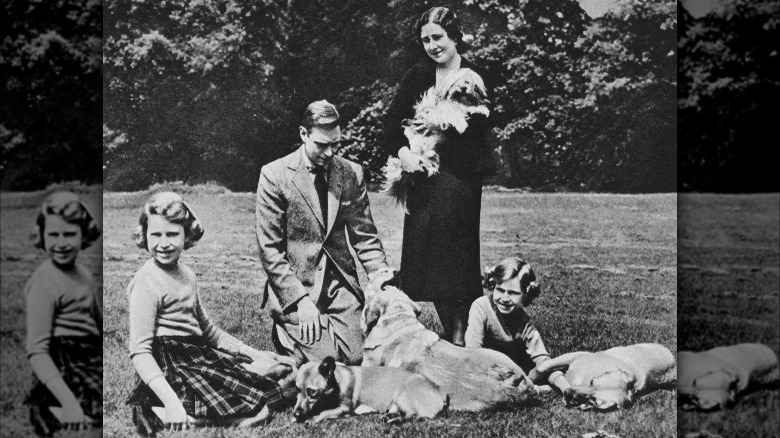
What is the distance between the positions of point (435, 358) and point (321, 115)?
172cm

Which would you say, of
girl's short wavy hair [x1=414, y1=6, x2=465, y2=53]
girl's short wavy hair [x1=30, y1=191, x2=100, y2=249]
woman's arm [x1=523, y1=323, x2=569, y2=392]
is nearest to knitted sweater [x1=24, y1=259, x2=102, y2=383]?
girl's short wavy hair [x1=30, y1=191, x2=100, y2=249]

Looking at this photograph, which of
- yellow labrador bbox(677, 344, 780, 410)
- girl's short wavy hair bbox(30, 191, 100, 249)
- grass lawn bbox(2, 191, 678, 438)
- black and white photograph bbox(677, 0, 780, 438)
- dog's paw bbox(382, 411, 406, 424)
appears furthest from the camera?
black and white photograph bbox(677, 0, 780, 438)

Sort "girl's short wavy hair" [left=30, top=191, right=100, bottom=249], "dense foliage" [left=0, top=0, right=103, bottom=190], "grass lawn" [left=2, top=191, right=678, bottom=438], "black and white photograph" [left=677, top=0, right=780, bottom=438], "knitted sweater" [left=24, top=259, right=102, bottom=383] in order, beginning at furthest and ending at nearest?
1. "black and white photograph" [left=677, top=0, right=780, bottom=438]
2. "dense foliage" [left=0, top=0, right=103, bottom=190]
3. "girl's short wavy hair" [left=30, top=191, right=100, bottom=249]
4. "knitted sweater" [left=24, top=259, right=102, bottom=383]
5. "grass lawn" [left=2, top=191, right=678, bottom=438]

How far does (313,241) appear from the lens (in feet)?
20.3

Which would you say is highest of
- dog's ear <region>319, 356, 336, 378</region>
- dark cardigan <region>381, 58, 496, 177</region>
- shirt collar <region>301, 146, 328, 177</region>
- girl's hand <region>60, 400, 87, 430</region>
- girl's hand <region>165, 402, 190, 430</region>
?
dark cardigan <region>381, 58, 496, 177</region>

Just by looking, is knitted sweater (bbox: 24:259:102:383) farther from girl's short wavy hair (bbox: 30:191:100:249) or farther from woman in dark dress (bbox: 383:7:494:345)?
woman in dark dress (bbox: 383:7:494:345)

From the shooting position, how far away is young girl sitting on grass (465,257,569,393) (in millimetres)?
6230

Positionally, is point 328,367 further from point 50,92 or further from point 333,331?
point 50,92

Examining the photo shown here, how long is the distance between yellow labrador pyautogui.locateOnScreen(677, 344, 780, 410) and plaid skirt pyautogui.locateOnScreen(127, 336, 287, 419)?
321 cm

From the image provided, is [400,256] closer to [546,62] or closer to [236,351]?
[236,351]

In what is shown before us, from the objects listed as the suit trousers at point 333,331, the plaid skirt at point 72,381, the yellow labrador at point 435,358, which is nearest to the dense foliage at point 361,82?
the suit trousers at point 333,331

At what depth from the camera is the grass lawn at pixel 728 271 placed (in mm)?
7816

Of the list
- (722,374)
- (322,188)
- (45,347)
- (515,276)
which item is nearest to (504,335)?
(515,276)

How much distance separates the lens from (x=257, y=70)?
249 inches
